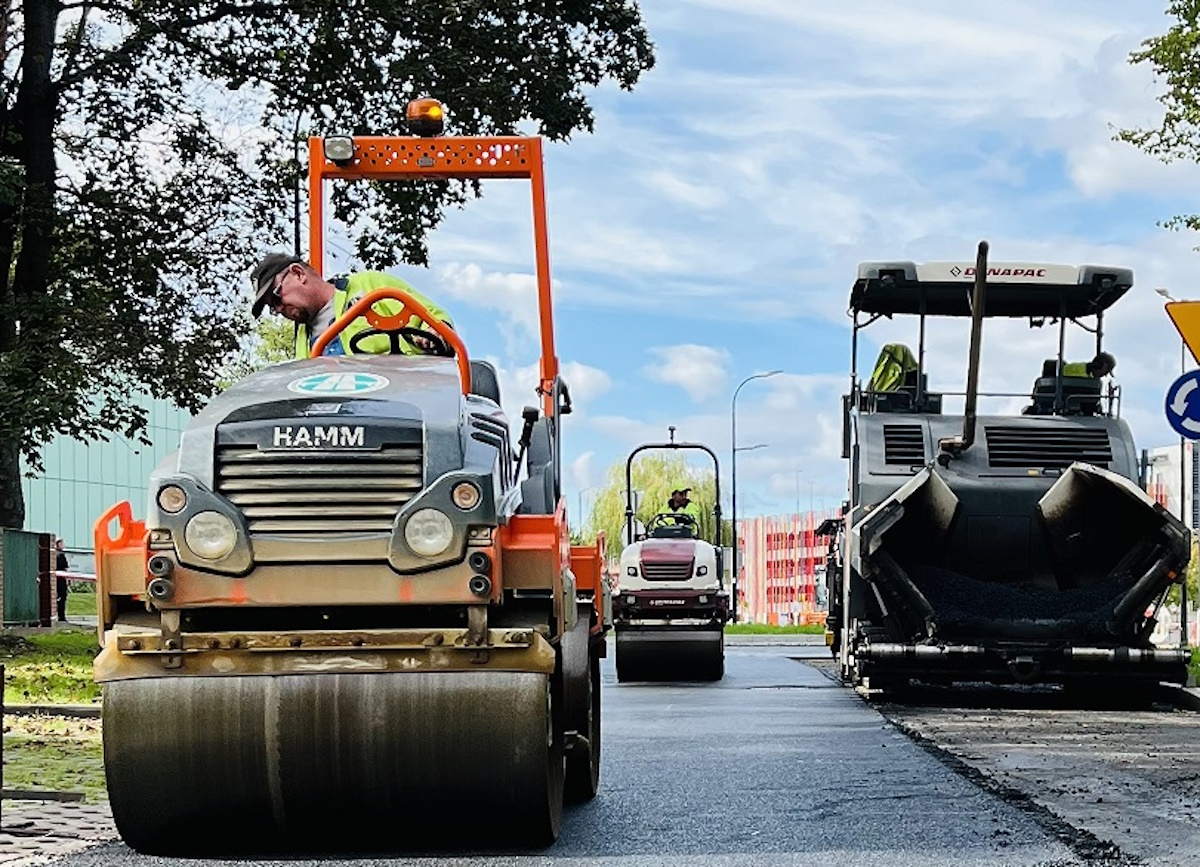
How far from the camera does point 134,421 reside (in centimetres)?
2391

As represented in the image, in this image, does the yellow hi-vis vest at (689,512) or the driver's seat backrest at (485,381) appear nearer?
the driver's seat backrest at (485,381)

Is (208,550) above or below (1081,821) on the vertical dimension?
above

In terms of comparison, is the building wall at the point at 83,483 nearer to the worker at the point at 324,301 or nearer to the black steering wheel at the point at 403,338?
the worker at the point at 324,301

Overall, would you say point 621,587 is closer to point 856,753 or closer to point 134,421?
point 134,421

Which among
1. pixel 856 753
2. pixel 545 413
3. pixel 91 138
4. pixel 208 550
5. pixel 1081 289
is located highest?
pixel 91 138

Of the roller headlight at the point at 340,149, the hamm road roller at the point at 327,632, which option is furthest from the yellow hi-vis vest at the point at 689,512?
the hamm road roller at the point at 327,632

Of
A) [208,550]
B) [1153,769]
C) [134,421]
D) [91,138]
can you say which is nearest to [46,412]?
[134,421]

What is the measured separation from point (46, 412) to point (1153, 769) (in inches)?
536

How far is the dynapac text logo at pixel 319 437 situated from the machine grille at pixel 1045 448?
10.5m

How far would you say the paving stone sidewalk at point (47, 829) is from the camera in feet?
26.5

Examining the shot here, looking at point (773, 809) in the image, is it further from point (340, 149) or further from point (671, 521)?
point (671, 521)

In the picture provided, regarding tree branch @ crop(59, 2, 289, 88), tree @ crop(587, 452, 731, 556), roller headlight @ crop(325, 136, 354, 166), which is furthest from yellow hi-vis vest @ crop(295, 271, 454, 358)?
tree @ crop(587, 452, 731, 556)

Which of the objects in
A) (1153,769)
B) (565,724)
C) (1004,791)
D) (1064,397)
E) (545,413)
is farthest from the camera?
(1064,397)

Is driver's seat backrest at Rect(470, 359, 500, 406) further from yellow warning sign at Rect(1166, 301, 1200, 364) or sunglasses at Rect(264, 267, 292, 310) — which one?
yellow warning sign at Rect(1166, 301, 1200, 364)
